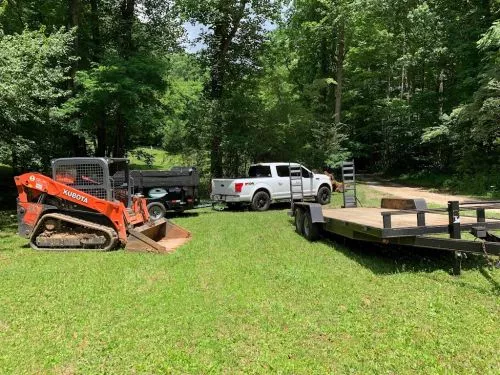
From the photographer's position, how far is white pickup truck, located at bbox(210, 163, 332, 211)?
54.8ft

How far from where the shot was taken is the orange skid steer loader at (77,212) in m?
9.34

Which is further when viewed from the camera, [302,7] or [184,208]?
[302,7]

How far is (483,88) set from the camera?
18.7 meters

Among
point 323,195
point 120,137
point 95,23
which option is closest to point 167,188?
point 323,195

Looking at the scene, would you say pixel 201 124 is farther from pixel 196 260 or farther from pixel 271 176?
pixel 196 260

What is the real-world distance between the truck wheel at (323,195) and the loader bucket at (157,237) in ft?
28.4

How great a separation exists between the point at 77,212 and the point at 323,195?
37.2ft

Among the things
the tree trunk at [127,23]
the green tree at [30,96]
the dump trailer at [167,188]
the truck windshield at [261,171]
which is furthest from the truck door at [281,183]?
the tree trunk at [127,23]

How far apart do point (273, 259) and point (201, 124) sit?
1541 cm

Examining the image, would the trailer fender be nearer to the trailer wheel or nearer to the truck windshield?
the trailer wheel

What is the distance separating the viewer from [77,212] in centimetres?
959

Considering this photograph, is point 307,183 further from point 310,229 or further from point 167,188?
point 310,229

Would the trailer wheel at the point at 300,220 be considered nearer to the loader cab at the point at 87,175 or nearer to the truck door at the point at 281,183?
the loader cab at the point at 87,175

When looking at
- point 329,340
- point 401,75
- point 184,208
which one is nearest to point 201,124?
point 184,208
